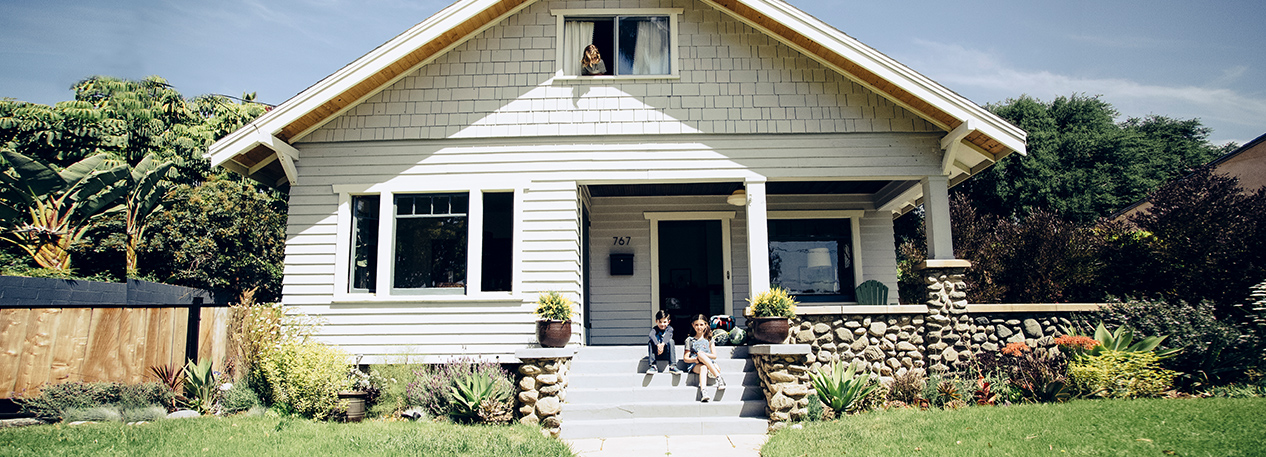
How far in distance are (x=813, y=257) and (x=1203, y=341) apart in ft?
16.2

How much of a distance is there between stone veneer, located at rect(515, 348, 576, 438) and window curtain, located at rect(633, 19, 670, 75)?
3976 mm

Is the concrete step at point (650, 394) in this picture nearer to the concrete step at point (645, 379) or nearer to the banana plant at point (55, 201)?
the concrete step at point (645, 379)

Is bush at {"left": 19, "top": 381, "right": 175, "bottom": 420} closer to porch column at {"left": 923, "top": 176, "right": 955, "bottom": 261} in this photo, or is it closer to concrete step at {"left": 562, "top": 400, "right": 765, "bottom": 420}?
concrete step at {"left": 562, "top": 400, "right": 765, "bottom": 420}

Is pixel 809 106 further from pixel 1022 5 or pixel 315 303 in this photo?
pixel 1022 5

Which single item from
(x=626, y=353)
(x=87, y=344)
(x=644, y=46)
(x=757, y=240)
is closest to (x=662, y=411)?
(x=626, y=353)

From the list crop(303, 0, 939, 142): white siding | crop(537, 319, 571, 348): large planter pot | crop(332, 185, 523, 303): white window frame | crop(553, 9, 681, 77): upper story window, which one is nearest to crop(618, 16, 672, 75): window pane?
crop(553, 9, 681, 77): upper story window

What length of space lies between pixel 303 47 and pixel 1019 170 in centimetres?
2272

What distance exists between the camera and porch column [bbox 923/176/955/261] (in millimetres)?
8383

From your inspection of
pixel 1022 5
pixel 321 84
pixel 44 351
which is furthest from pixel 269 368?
pixel 1022 5

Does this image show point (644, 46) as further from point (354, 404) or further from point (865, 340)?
point (354, 404)

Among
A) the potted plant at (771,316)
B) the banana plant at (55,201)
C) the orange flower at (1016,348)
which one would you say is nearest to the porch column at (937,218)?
the orange flower at (1016,348)

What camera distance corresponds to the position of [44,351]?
7.23 m

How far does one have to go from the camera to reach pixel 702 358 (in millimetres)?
7398

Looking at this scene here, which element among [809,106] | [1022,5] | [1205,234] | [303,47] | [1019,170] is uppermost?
[1022,5]
